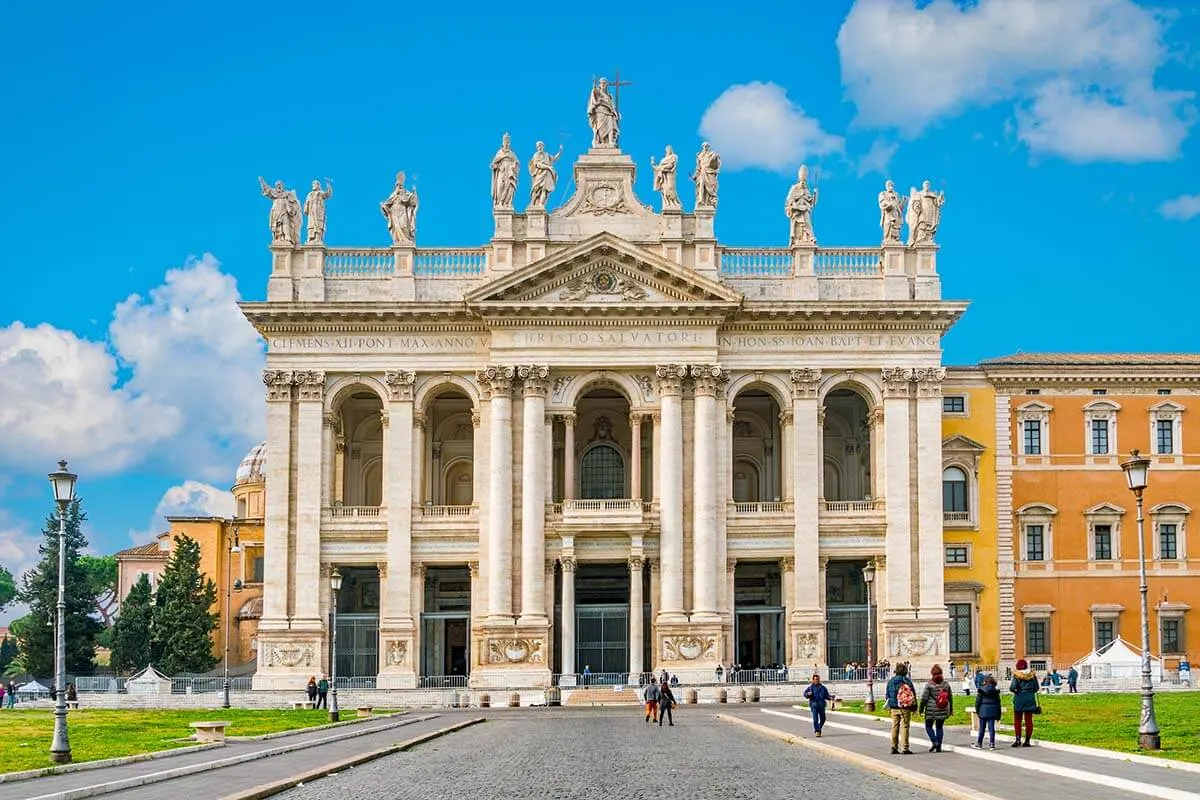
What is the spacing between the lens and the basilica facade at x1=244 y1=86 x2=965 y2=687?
65.8 meters

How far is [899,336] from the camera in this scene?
67.6 metres

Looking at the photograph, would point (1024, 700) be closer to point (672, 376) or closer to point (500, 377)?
point (672, 376)

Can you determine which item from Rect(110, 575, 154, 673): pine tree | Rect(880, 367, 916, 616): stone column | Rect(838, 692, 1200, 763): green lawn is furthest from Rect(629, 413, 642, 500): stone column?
Rect(110, 575, 154, 673): pine tree

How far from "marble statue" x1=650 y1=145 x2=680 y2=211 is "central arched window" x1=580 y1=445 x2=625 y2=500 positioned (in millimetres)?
11643

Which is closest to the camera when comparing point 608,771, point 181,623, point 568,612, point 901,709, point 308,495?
point 608,771

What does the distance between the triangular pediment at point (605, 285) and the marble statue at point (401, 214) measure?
4.89 meters

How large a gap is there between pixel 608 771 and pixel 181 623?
2325 inches

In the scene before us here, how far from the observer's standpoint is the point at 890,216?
226ft

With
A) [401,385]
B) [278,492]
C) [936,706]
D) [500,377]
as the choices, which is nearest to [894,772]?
[936,706]

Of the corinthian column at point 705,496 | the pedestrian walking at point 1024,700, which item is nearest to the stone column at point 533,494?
the corinthian column at point 705,496

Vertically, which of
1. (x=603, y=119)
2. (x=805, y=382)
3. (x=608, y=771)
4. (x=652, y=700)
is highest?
(x=603, y=119)

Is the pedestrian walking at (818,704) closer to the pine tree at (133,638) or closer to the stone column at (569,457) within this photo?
the stone column at (569,457)

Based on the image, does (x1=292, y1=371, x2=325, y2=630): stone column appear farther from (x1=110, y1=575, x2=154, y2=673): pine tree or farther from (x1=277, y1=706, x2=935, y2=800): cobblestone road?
(x1=277, y1=706, x2=935, y2=800): cobblestone road

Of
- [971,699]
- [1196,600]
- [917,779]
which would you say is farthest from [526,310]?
[917,779]
